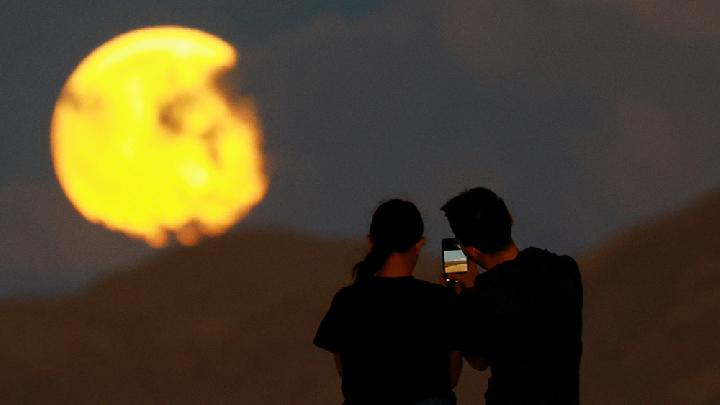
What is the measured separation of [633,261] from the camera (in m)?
44.4

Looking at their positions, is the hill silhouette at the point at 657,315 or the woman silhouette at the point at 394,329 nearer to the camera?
the woman silhouette at the point at 394,329

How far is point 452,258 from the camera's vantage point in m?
4.52

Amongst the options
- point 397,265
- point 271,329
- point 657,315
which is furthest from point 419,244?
point 271,329

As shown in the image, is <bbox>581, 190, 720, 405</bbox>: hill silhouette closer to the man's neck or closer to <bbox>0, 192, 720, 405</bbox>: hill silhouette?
<bbox>0, 192, 720, 405</bbox>: hill silhouette

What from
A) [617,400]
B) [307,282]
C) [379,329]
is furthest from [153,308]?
[379,329]

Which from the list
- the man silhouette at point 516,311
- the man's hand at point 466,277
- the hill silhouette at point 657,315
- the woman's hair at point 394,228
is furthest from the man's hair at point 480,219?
the hill silhouette at point 657,315

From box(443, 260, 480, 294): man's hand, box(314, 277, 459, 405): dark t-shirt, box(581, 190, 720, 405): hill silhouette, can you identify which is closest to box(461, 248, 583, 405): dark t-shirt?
box(314, 277, 459, 405): dark t-shirt

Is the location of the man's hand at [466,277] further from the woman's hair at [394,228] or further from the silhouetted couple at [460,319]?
the woman's hair at [394,228]

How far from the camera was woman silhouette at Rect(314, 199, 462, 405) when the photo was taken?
4164mm

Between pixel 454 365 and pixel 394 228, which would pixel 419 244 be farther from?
pixel 454 365

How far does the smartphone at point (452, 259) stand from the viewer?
4473 mm

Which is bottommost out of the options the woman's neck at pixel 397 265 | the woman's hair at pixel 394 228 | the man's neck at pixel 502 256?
the man's neck at pixel 502 256

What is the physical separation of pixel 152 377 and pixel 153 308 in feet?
29.1

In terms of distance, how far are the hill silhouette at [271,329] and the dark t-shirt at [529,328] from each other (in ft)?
91.1
